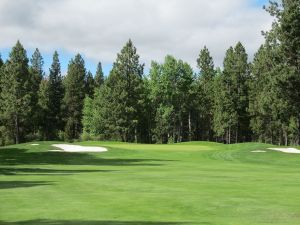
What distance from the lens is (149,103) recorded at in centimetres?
11944

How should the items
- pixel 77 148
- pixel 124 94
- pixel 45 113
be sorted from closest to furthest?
pixel 77 148, pixel 124 94, pixel 45 113

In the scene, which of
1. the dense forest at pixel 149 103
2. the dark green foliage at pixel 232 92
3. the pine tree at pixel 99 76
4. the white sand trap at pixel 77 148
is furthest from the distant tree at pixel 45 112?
the white sand trap at pixel 77 148

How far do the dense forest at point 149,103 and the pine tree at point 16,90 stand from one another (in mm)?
188

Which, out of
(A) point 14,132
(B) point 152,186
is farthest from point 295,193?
(A) point 14,132

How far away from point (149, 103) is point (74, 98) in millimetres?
19963

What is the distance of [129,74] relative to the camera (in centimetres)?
10700

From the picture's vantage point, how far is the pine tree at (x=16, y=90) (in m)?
98.9

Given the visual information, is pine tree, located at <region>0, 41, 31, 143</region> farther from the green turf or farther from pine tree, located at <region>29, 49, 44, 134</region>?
the green turf

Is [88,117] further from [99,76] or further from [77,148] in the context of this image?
[77,148]

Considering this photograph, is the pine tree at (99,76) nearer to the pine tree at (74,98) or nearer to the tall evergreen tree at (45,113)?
the pine tree at (74,98)

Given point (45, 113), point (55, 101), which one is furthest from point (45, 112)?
point (55, 101)

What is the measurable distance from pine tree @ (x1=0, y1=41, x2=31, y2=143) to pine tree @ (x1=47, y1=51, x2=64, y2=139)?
18685mm

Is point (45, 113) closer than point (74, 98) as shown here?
Yes

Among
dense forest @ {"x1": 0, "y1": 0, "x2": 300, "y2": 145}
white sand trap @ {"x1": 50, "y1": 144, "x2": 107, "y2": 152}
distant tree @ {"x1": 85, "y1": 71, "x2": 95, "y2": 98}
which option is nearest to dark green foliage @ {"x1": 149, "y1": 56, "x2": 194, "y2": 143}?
dense forest @ {"x1": 0, "y1": 0, "x2": 300, "y2": 145}
